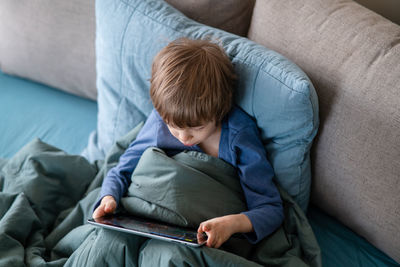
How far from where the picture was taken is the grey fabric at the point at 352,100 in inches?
31.6

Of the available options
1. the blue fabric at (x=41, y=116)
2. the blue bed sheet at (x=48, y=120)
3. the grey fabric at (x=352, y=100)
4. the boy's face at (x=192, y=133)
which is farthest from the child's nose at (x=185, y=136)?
the blue fabric at (x=41, y=116)

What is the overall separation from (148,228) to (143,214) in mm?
85

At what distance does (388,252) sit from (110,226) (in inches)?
26.7

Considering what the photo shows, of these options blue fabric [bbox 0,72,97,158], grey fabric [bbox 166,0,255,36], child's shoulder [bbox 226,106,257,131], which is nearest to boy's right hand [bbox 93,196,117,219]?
child's shoulder [bbox 226,106,257,131]

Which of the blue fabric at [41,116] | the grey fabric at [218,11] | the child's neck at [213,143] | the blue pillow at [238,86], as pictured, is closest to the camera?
the blue pillow at [238,86]

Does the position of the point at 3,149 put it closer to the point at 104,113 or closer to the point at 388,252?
the point at 104,113

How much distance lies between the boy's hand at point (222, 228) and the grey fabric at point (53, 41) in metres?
0.82

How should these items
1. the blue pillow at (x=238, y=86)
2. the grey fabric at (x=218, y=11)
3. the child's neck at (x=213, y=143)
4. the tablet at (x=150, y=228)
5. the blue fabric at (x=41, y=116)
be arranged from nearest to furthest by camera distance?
the tablet at (x=150, y=228) → the blue pillow at (x=238, y=86) → the child's neck at (x=213, y=143) → the grey fabric at (x=218, y=11) → the blue fabric at (x=41, y=116)

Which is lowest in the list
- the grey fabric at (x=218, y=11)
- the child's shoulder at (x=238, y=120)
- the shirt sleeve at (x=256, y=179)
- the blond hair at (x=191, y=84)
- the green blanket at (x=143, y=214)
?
the green blanket at (x=143, y=214)

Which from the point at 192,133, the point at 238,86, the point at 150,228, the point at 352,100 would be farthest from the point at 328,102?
the point at 150,228

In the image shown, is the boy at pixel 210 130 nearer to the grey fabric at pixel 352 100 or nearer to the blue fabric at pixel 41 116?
the grey fabric at pixel 352 100

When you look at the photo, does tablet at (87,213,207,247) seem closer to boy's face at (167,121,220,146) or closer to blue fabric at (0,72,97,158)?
boy's face at (167,121,220,146)

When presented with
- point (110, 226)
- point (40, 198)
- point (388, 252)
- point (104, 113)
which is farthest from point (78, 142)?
point (388, 252)

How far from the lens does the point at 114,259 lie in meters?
0.77
